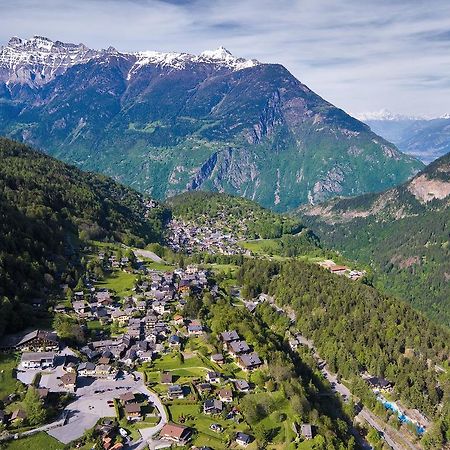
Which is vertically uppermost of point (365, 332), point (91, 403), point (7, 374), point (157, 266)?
point (7, 374)

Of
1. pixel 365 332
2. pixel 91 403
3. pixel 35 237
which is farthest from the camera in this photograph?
pixel 35 237

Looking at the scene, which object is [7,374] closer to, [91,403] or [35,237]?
[91,403]

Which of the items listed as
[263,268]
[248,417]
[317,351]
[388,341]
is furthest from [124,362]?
[263,268]

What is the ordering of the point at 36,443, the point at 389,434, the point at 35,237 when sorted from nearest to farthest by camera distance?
the point at 36,443, the point at 389,434, the point at 35,237

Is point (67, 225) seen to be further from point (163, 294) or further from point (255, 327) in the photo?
point (255, 327)

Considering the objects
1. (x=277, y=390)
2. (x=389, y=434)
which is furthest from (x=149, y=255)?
(x=389, y=434)

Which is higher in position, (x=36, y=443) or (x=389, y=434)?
(x=36, y=443)

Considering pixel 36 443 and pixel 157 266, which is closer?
pixel 36 443

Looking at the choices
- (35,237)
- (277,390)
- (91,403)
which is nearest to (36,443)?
(91,403)
